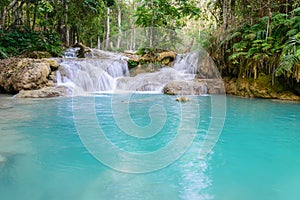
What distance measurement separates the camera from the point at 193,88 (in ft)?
30.9

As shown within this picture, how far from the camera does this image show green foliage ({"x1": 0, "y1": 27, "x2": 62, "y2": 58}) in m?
12.4

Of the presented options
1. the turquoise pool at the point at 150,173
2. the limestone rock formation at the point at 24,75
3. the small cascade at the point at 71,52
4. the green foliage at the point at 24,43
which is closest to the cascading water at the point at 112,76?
the limestone rock formation at the point at 24,75

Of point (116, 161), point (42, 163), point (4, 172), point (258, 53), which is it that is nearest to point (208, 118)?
point (116, 161)

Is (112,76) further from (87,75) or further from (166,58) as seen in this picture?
(166,58)

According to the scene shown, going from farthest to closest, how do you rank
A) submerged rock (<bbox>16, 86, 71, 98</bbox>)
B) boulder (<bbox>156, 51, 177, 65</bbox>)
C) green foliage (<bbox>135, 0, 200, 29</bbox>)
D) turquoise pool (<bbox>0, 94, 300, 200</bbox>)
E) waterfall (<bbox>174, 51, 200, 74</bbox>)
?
1. green foliage (<bbox>135, 0, 200, 29</bbox>)
2. boulder (<bbox>156, 51, 177, 65</bbox>)
3. waterfall (<bbox>174, 51, 200, 74</bbox>)
4. submerged rock (<bbox>16, 86, 71, 98</bbox>)
5. turquoise pool (<bbox>0, 94, 300, 200</bbox>)

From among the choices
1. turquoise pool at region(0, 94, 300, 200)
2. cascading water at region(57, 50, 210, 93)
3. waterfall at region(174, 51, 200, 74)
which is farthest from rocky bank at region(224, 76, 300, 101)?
turquoise pool at region(0, 94, 300, 200)

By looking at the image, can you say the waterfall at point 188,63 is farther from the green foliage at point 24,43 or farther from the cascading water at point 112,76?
the green foliage at point 24,43

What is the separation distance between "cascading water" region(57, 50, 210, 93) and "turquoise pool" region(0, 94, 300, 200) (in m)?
5.18

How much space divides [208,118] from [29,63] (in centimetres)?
669

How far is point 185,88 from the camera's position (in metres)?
9.30

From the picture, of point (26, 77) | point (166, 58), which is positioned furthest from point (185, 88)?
point (26, 77)

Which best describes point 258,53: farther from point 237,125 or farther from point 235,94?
point 237,125

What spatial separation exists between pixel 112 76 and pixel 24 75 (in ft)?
13.1

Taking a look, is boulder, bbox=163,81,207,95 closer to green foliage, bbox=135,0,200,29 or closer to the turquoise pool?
the turquoise pool
